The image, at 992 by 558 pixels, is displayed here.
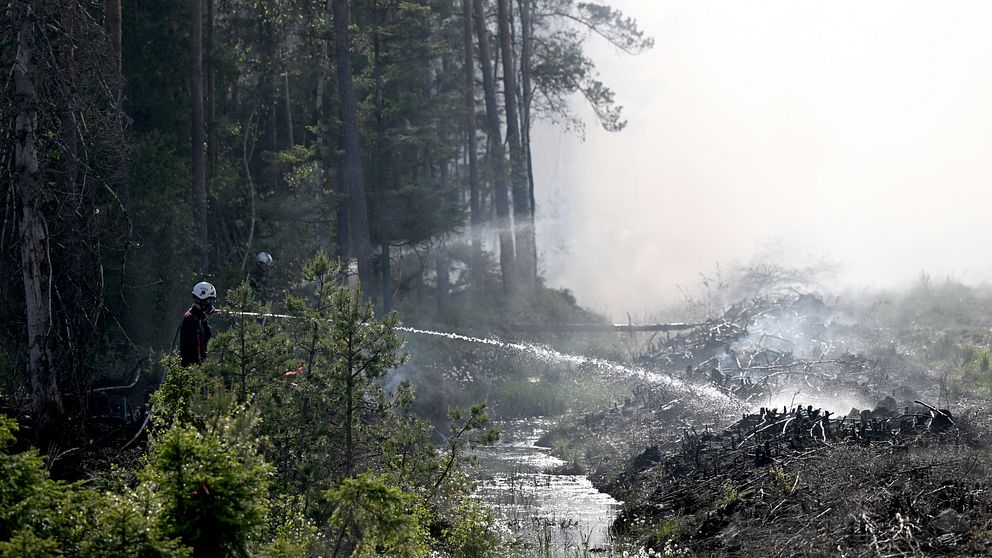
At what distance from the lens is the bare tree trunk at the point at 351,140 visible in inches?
1097

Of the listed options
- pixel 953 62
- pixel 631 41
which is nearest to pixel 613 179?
pixel 953 62

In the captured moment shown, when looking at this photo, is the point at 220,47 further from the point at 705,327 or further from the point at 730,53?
the point at 730,53

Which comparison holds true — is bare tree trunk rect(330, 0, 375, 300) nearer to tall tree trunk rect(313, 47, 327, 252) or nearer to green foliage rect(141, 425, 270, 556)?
tall tree trunk rect(313, 47, 327, 252)

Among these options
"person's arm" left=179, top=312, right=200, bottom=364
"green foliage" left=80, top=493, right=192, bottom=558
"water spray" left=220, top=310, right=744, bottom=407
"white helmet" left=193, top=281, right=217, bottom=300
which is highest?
"white helmet" left=193, top=281, right=217, bottom=300

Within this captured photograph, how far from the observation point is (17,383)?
44.7 feet

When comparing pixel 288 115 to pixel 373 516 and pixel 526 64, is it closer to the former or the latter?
pixel 526 64

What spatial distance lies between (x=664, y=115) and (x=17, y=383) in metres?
82.6

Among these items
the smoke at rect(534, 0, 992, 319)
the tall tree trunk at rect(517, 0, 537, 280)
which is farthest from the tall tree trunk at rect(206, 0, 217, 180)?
the smoke at rect(534, 0, 992, 319)

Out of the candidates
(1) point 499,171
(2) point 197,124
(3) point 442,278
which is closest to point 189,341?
(2) point 197,124

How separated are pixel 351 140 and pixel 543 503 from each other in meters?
15.3

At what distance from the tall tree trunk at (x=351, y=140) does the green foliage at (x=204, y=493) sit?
21122 mm

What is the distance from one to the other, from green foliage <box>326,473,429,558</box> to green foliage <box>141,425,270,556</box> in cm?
93

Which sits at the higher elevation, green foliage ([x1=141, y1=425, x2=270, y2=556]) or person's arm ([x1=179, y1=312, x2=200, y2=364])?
person's arm ([x1=179, y1=312, x2=200, y2=364])

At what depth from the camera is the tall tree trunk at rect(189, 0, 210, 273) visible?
26.7m
